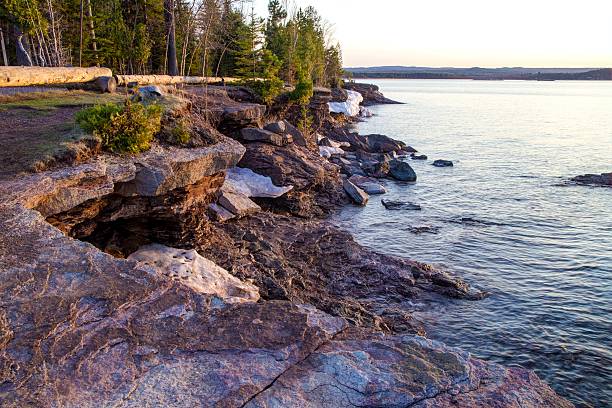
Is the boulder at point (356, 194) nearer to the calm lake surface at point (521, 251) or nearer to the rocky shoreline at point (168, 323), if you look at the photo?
the calm lake surface at point (521, 251)

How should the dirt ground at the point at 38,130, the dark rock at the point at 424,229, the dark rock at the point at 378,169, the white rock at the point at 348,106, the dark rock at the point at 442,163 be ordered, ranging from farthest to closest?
the white rock at the point at 348,106 < the dark rock at the point at 442,163 < the dark rock at the point at 378,169 < the dark rock at the point at 424,229 < the dirt ground at the point at 38,130

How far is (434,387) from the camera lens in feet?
15.4

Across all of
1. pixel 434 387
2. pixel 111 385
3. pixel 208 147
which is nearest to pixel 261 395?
pixel 111 385

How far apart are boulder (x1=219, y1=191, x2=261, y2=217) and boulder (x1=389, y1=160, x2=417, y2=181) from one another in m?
A: 13.8

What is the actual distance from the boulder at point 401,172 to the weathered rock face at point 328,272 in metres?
13.8

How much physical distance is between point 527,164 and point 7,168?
3484 centimetres

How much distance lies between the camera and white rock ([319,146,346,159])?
31656mm

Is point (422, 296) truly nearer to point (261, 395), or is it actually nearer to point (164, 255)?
point (164, 255)

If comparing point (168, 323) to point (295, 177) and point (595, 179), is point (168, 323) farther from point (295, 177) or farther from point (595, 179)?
point (595, 179)

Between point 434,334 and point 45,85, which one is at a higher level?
point 45,85

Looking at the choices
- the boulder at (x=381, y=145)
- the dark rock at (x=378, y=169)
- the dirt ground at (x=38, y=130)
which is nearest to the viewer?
the dirt ground at (x=38, y=130)

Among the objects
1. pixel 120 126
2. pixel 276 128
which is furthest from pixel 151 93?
pixel 276 128

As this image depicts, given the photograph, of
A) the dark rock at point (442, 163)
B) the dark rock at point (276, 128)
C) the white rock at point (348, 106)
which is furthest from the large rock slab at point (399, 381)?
the white rock at point (348, 106)

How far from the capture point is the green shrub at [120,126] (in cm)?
1036
